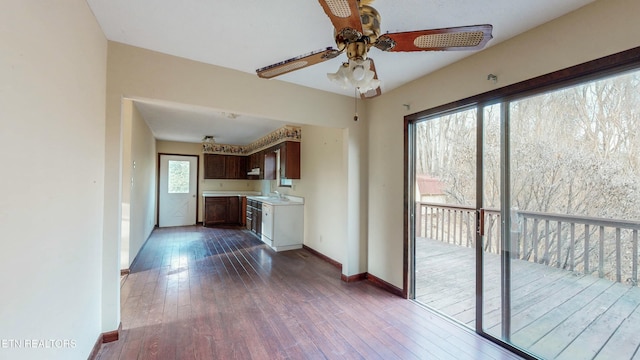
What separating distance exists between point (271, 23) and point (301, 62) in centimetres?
56

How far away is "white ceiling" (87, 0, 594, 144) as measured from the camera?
161cm

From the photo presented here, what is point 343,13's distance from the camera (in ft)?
3.57

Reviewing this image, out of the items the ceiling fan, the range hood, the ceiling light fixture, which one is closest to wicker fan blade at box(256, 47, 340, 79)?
the ceiling fan

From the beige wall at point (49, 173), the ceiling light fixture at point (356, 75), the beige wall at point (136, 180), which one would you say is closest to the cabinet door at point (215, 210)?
the beige wall at point (136, 180)

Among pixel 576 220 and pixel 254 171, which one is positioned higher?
pixel 254 171

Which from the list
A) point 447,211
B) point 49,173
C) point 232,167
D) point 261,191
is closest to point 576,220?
point 447,211

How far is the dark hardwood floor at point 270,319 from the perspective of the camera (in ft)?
6.40

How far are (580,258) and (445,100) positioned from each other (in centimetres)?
160

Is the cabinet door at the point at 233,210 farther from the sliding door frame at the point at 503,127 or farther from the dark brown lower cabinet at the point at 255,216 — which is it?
the sliding door frame at the point at 503,127

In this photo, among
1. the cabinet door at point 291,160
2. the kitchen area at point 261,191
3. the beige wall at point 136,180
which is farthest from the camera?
the cabinet door at point 291,160

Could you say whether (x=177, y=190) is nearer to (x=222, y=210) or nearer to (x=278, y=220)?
(x=222, y=210)

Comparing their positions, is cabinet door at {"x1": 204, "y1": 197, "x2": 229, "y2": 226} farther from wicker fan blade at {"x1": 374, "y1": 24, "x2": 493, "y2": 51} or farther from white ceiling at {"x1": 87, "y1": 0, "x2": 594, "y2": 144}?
wicker fan blade at {"x1": 374, "y1": 24, "x2": 493, "y2": 51}

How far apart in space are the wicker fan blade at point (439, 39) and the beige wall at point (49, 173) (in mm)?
1537

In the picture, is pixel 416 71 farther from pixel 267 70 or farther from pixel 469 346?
pixel 469 346
